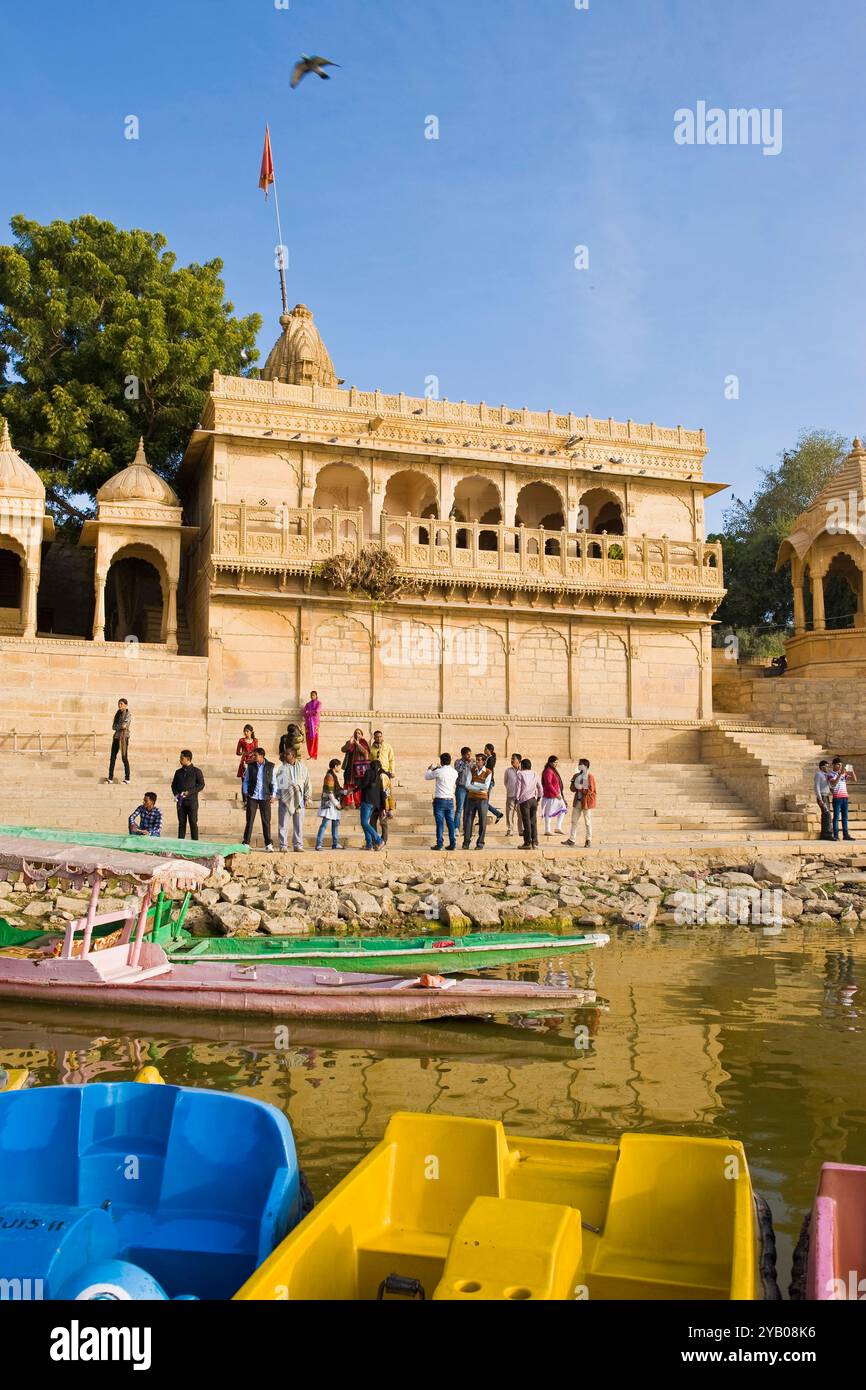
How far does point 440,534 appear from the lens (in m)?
26.0

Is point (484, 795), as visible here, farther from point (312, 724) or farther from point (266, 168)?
point (266, 168)

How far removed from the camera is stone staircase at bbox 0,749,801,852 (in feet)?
56.8

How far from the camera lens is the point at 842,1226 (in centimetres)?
380

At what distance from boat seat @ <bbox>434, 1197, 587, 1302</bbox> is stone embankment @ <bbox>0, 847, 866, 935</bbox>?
9616mm

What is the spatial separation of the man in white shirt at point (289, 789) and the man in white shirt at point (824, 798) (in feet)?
32.8

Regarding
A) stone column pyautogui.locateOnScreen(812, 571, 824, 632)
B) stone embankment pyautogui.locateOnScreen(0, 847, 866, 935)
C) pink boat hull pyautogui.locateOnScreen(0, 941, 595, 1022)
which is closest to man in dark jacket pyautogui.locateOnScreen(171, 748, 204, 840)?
stone embankment pyautogui.locateOnScreen(0, 847, 866, 935)

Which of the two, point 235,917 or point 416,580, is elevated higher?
point 416,580

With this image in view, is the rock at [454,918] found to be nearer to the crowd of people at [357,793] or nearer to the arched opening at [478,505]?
the crowd of people at [357,793]

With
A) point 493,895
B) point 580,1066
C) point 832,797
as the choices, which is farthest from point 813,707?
point 580,1066

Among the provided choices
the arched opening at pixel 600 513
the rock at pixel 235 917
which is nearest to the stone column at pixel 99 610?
the rock at pixel 235 917

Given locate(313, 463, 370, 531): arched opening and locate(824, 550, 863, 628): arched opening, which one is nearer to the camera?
locate(313, 463, 370, 531): arched opening

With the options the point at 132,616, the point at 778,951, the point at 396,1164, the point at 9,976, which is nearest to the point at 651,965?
the point at 778,951

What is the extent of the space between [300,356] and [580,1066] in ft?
85.8

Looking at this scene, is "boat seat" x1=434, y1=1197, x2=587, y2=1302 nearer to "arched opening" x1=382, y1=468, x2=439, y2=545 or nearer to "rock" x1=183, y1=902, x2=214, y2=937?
"rock" x1=183, y1=902, x2=214, y2=937
